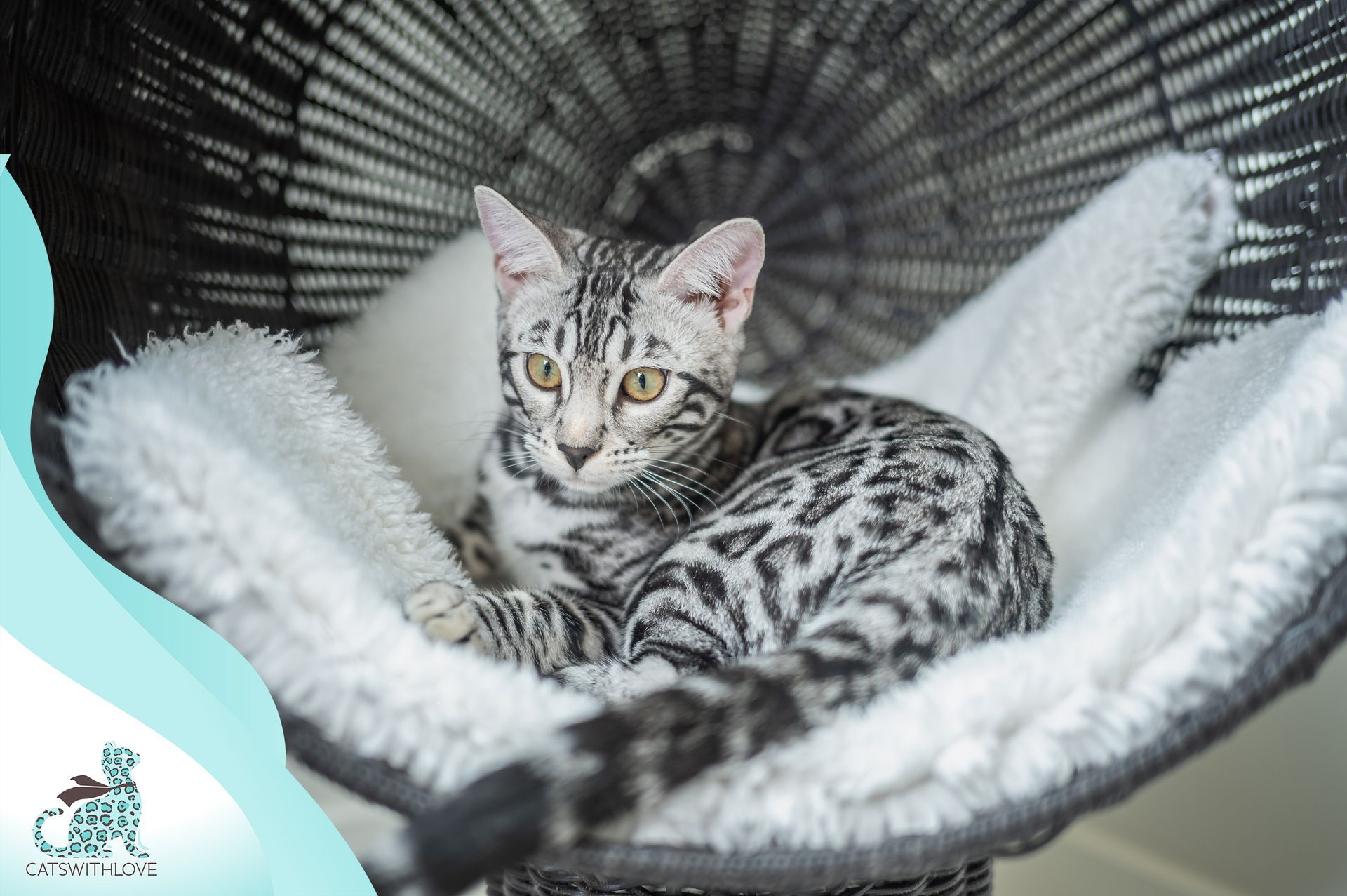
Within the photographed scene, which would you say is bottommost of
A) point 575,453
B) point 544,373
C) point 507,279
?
point 575,453

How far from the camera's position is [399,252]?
1607mm

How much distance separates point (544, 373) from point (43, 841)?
0.69 m

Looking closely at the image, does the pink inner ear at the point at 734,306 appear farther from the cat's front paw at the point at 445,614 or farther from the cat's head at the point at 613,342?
the cat's front paw at the point at 445,614

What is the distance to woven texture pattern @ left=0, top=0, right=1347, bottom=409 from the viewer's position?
1002 mm

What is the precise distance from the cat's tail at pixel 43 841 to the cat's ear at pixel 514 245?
2.56 ft

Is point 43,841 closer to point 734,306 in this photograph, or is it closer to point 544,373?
point 544,373

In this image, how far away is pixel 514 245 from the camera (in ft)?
3.95

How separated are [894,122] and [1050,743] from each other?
1393 mm

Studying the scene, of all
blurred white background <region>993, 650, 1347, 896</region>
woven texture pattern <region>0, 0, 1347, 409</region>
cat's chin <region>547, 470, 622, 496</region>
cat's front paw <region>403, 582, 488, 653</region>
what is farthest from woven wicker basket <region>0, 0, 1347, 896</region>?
blurred white background <region>993, 650, 1347, 896</region>

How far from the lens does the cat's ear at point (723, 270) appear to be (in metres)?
1.12

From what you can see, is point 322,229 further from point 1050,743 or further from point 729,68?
point 1050,743

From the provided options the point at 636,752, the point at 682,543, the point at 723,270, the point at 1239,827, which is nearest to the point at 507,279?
the point at 723,270

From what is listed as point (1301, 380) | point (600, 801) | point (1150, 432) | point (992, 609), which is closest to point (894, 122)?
point (1150, 432)

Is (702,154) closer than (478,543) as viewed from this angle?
No
